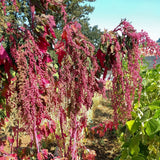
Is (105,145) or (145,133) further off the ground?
(145,133)

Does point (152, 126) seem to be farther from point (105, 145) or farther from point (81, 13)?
point (81, 13)

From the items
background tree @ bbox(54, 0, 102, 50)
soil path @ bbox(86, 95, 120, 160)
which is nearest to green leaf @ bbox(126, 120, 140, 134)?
soil path @ bbox(86, 95, 120, 160)

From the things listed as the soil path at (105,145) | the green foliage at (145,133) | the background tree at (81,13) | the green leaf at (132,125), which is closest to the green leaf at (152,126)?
the green foliage at (145,133)

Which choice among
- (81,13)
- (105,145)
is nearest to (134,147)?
(105,145)

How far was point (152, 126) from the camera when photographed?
3.55 ft

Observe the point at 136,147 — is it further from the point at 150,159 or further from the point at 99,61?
the point at 99,61

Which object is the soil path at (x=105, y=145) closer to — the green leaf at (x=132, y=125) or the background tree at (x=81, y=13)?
the green leaf at (x=132, y=125)

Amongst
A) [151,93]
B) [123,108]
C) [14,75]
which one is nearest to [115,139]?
[151,93]

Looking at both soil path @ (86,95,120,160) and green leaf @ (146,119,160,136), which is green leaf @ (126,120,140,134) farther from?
→ soil path @ (86,95,120,160)

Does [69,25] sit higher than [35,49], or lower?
higher

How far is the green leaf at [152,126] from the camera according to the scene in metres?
1.06

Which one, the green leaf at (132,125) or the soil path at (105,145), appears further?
the soil path at (105,145)

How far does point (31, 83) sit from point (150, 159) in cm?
125

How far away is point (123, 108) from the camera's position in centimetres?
114
